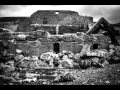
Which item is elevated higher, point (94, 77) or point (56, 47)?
point (56, 47)

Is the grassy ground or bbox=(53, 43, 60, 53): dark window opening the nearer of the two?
the grassy ground

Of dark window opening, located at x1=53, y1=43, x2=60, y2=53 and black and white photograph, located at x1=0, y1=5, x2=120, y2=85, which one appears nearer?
black and white photograph, located at x1=0, y1=5, x2=120, y2=85

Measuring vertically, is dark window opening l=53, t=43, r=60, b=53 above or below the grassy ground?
above

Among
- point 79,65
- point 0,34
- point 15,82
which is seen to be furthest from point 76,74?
point 0,34

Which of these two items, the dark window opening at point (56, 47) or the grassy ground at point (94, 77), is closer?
the grassy ground at point (94, 77)

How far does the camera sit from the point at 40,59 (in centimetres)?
890

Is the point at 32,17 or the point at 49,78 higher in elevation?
the point at 32,17

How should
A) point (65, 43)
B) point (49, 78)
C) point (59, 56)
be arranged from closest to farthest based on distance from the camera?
1. point (49, 78)
2. point (59, 56)
3. point (65, 43)

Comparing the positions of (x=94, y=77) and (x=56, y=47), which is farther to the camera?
(x=56, y=47)

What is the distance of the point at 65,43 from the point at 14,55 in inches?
132

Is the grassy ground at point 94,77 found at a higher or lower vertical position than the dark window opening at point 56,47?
lower

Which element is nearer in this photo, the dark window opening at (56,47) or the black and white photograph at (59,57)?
the black and white photograph at (59,57)
